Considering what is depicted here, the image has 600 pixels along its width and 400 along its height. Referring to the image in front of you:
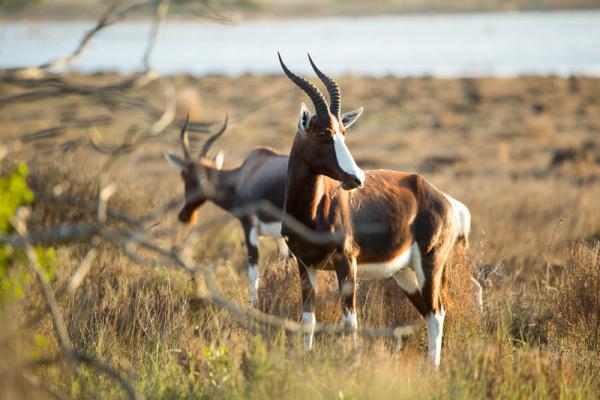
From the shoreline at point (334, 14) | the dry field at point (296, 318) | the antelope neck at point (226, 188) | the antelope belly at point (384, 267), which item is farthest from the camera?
the shoreline at point (334, 14)

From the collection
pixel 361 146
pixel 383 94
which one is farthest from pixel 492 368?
pixel 383 94

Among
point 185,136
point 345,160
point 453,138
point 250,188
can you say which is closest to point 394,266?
point 345,160

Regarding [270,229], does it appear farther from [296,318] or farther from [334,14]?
[334,14]

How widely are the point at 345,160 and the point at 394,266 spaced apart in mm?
1042

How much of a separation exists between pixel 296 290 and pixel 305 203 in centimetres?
→ 131

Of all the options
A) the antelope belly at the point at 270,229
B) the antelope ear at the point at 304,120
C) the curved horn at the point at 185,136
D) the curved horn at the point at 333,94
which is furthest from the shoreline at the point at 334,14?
the antelope ear at the point at 304,120

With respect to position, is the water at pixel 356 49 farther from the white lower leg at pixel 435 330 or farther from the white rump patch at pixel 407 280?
the white lower leg at pixel 435 330

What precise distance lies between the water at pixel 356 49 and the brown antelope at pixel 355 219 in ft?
85.4

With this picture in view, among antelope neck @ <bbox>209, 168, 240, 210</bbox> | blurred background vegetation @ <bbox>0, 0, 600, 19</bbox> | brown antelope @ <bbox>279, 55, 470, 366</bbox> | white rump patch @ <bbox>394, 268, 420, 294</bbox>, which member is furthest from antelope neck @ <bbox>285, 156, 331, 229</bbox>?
blurred background vegetation @ <bbox>0, 0, 600, 19</bbox>

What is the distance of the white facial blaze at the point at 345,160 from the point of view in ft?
19.4

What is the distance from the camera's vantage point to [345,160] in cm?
601

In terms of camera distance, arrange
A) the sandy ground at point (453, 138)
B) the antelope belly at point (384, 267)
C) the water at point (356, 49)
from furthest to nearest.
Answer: the water at point (356, 49) → the sandy ground at point (453, 138) → the antelope belly at point (384, 267)

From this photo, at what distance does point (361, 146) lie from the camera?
24.3 meters

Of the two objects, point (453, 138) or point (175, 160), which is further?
point (453, 138)
